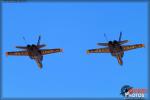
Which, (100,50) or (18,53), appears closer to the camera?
(100,50)

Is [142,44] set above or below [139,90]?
above

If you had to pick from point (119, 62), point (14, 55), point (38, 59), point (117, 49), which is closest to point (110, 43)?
point (117, 49)

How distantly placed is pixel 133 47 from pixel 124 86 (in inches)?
798

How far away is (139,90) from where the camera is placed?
92.3 metres

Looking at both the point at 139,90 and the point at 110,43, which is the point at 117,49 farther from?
the point at 139,90

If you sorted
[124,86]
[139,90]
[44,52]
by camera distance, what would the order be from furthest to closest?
1. [44,52]
2. [124,86]
3. [139,90]

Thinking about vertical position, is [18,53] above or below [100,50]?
below

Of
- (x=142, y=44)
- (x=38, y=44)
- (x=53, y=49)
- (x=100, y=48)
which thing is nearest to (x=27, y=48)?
(x=38, y=44)

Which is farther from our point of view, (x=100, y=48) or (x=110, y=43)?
(x=100, y=48)

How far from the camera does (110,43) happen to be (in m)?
108

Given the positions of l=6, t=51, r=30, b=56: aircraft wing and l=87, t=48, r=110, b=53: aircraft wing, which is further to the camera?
l=6, t=51, r=30, b=56: aircraft wing

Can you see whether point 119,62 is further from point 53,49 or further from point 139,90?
point 139,90

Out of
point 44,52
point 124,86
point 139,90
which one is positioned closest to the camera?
point 139,90

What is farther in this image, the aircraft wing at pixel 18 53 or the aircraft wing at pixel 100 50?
the aircraft wing at pixel 18 53
